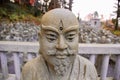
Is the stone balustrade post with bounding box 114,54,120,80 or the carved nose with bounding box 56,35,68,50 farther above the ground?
the carved nose with bounding box 56,35,68,50

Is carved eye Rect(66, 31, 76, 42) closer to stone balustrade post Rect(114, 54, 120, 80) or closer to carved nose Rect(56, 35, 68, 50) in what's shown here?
carved nose Rect(56, 35, 68, 50)

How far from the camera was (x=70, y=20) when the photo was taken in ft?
3.07

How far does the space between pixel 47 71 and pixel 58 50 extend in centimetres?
15

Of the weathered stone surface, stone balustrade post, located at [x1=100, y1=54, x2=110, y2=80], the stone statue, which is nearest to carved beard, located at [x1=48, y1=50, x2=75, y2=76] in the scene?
the stone statue

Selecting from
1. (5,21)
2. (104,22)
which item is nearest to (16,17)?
(5,21)

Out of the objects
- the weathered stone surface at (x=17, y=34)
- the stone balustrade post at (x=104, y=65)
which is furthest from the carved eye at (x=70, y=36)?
the weathered stone surface at (x=17, y=34)

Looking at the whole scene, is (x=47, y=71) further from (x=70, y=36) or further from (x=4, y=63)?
(x=4, y=63)

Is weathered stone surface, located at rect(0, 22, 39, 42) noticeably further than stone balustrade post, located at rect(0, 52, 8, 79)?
Yes

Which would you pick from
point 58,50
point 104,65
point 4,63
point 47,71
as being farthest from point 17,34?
point 58,50

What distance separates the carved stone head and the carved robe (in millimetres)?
79

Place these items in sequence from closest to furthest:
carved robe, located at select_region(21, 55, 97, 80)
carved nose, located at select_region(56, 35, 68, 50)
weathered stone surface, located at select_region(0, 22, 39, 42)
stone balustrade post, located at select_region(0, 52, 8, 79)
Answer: carved nose, located at select_region(56, 35, 68, 50)
carved robe, located at select_region(21, 55, 97, 80)
stone balustrade post, located at select_region(0, 52, 8, 79)
weathered stone surface, located at select_region(0, 22, 39, 42)

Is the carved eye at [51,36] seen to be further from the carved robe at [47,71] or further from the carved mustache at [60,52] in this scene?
the carved robe at [47,71]

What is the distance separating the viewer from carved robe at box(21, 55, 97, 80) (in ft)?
3.41

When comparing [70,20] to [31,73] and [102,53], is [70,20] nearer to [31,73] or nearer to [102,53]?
[31,73]
